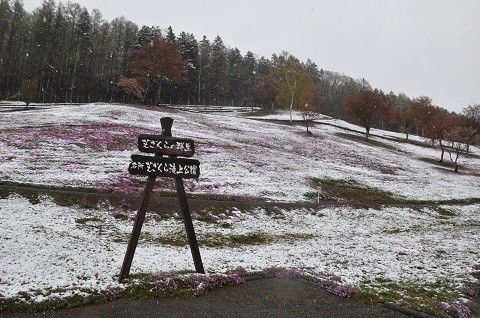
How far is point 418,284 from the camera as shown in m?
11.3

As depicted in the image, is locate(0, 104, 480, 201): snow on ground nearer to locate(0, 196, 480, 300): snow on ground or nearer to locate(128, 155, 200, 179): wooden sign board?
locate(0, 196, 480, 300): snow on ground

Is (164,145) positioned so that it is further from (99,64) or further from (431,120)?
(99,64)

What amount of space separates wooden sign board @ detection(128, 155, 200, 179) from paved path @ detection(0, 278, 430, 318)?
368cm

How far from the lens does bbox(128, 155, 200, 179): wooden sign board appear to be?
10.1 meters

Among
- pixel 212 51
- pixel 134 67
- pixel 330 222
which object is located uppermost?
pixel 212 51

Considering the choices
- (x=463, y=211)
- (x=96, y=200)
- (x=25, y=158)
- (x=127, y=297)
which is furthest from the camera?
(x=463, y=211)

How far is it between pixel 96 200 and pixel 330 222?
13.5 metres

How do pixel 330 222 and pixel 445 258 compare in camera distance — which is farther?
pixel 330 222

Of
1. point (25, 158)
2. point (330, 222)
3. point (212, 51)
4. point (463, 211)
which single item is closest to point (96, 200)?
point (25, 158)

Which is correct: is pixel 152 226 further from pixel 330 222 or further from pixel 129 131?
pixel 129 131

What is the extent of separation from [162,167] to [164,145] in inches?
27.6

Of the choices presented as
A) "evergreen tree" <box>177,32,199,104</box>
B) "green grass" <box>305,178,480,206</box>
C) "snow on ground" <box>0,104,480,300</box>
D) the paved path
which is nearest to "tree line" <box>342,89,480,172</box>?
"snow on ground" <box>0,104,480,300</box>

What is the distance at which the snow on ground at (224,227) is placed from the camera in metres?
10.9

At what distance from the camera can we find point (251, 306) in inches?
351
